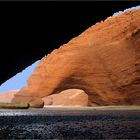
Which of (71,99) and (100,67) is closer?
(100,67)

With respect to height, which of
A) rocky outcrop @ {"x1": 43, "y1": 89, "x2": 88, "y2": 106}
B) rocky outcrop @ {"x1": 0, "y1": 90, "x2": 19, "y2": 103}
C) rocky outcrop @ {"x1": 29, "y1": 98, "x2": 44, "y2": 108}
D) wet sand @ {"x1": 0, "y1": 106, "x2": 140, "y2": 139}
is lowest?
wet sand @ {"x1": 0, "y1": 106, "x2": 140, "y2": 139}

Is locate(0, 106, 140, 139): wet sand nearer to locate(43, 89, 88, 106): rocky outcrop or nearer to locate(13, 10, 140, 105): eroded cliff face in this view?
locate(13, 10, 140, 105): eroded cliff face

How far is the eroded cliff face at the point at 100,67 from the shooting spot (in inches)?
2525

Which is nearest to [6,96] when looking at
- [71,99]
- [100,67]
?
[71,99]

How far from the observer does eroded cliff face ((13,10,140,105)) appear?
6412cm

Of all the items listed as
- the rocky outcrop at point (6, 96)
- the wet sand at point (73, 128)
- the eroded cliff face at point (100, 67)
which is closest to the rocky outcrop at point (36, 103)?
the eroded cliff face at point (100, 67)

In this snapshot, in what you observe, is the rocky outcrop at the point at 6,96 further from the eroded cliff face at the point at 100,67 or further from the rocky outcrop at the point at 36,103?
the rocky outcrop at the point at 36,103

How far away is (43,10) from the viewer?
521 inches

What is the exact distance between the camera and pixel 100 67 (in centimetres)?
6969

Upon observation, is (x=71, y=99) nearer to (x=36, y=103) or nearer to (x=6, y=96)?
(x=36, y=103)

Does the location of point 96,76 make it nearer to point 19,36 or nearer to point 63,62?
point 63,62

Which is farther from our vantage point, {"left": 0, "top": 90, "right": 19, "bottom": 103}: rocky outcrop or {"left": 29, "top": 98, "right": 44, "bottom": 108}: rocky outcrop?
{"left": 0, "top": 90, "right": 19, "bottom": 103}: rocky outcrop

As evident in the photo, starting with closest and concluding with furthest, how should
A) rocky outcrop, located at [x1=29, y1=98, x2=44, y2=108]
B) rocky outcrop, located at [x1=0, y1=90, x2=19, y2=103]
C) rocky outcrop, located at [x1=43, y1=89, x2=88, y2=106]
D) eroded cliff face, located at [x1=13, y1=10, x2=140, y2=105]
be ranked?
eroded cliff face, located at [x1=13, y1=10, x2=140, y2=105]
rocky outcrop, located at [x1=29, y1=98, x2=44, y2=108]
rocky outcrop, located at [x1=43, y1=89, x2=88, y2=106]
rocky outcrop, located at [x1=0, y1=90, x2=19, y2=103]

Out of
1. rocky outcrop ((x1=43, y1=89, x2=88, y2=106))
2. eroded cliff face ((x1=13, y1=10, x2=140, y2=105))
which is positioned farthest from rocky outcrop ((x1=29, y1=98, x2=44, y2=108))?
rocky outcrop ((x1=43, y1=89, x2=88, y2=106))
